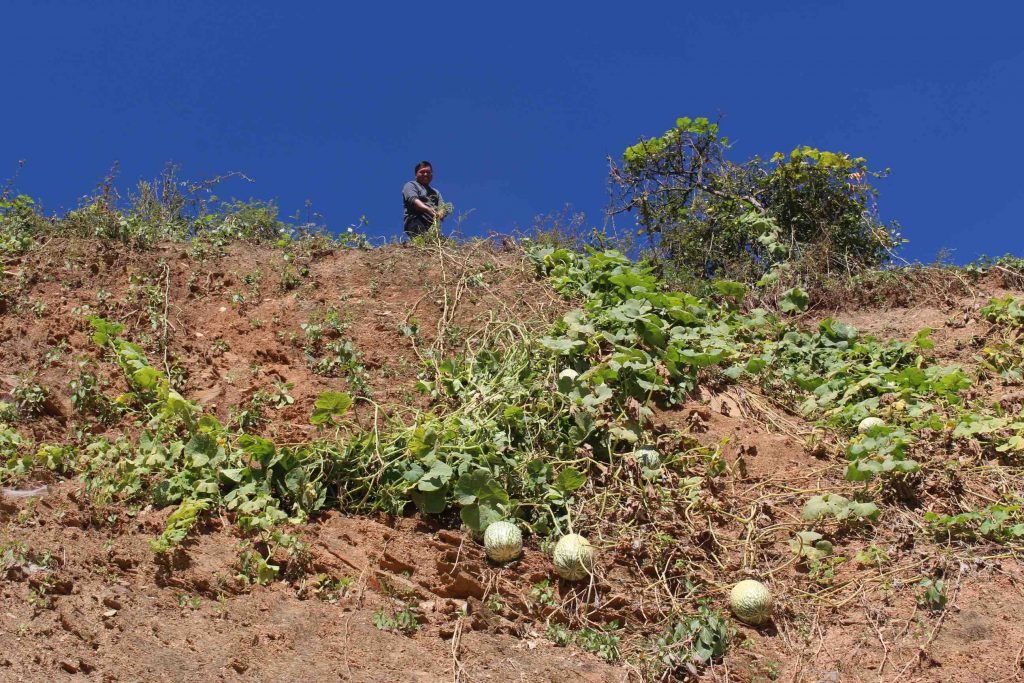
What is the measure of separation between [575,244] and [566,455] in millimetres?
3484

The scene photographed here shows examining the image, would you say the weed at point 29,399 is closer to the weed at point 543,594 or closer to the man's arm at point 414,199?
the weed at point 543,594

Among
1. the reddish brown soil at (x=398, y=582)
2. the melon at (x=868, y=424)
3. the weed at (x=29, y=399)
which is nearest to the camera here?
the reddish brown soil at (x=398, y=582)

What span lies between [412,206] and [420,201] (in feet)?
0.41

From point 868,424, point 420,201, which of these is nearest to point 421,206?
point 420,201

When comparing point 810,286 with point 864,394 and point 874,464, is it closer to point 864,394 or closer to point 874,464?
point 864,394

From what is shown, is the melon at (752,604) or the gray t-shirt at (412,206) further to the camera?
the gray t-shirt at (412,206)

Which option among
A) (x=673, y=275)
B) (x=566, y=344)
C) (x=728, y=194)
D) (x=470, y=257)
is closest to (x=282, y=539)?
(x=566, y=344)

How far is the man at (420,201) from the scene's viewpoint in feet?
31.5

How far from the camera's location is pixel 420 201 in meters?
9.62

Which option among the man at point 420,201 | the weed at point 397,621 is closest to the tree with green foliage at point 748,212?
the man at point 420,201

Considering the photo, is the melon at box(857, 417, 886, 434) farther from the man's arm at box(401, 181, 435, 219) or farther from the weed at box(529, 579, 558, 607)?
the man's arm at box(401, 181, 435, 219)

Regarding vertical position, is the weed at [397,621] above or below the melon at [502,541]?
below

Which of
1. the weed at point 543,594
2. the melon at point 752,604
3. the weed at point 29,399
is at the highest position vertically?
the weed at point 29,399

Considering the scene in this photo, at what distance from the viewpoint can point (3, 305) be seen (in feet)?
22.5
